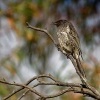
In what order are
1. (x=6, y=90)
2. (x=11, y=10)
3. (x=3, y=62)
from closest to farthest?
1. (x=6, y=90)
2. (x=3, y=62)
3. (x=11, y=10)

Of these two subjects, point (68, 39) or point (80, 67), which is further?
point (68, 39)

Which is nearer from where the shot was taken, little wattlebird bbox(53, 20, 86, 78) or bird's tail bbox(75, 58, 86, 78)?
bird's tail bbox(75, 58, 86, 78)

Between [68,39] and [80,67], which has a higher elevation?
[68,39]

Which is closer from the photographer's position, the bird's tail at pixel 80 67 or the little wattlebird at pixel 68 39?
the bird's tail at pixel 80 67

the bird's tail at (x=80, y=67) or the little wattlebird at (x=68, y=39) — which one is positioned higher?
the little wattlebird at (x=68, y=39)

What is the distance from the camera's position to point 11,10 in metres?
5.96

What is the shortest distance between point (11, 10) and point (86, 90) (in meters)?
4.50

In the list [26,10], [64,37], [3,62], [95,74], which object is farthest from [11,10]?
[64,37]

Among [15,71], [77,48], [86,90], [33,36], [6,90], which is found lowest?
[86,90]

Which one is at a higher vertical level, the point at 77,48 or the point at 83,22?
the point at 83,22

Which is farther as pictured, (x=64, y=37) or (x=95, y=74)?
(x=95, y=74)

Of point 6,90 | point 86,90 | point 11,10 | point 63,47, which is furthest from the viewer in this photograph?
point 11,10

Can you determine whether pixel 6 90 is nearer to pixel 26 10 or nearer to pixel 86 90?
pixel 26 10

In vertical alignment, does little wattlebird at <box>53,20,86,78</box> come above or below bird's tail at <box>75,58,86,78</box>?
above
